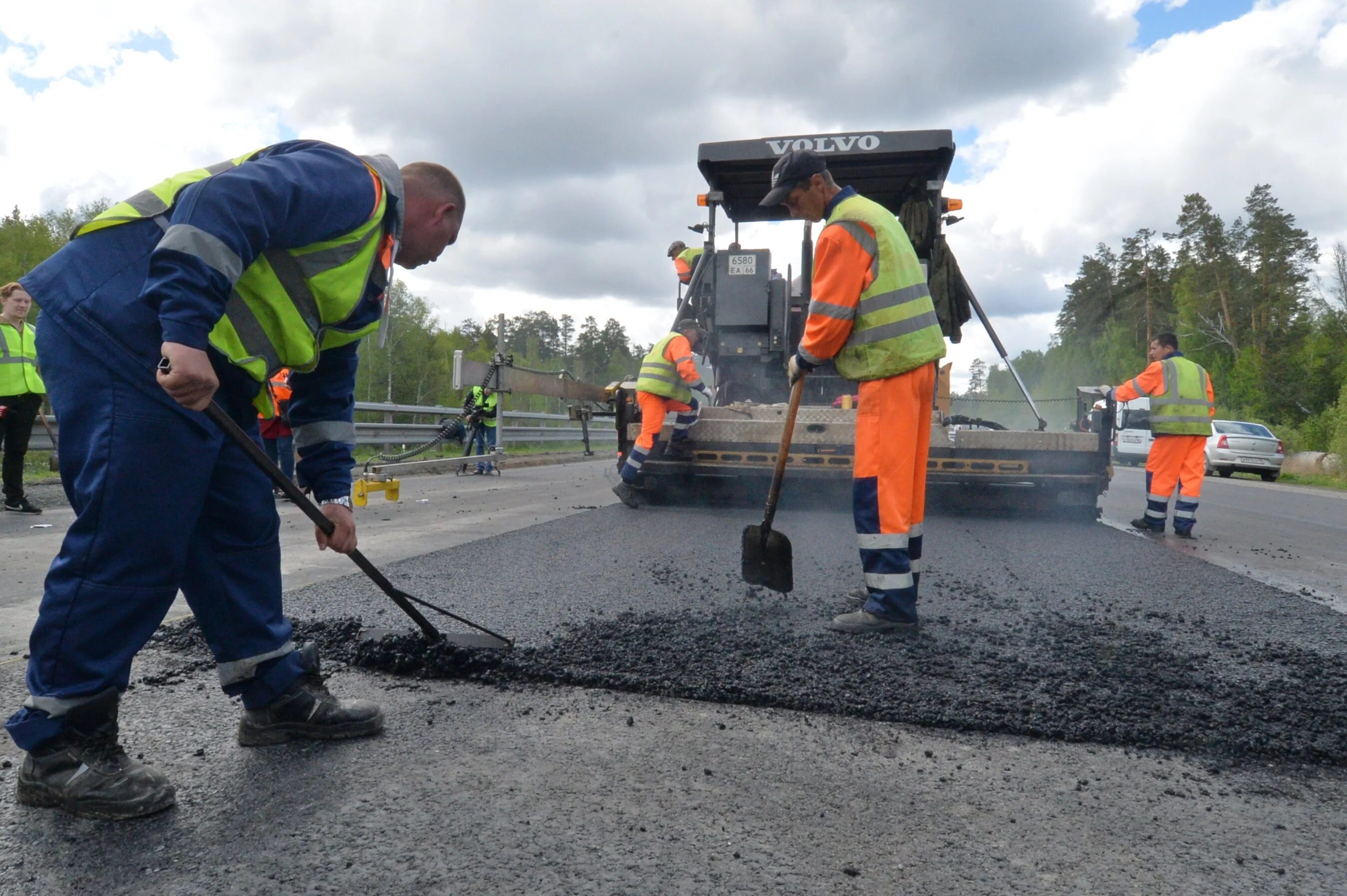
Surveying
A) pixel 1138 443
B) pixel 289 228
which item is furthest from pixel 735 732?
pixel 1138 443

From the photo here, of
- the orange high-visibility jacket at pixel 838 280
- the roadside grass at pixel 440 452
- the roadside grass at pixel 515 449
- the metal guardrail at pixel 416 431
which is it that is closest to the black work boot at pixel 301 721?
the orange high-visibility jacket at pixel 838 280

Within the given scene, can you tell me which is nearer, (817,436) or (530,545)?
(530,545)

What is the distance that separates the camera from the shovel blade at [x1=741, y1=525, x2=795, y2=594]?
11.8 ft

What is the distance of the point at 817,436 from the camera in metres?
6.77

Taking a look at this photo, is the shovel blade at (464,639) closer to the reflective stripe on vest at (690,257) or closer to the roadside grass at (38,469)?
the reflective stripe on vest at (690,257)

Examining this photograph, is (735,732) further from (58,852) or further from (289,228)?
(289,228)

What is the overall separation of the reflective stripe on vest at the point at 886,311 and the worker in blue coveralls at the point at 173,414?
198 centimetres

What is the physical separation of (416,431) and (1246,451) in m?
17.1

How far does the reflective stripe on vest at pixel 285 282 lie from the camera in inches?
72.2

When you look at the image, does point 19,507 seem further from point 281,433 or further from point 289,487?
point 289,487

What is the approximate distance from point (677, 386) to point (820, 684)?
15.6 ft

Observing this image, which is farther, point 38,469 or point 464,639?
point 38,469

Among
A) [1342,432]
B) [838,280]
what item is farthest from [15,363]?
[1342,432]

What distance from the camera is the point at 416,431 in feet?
47.4
